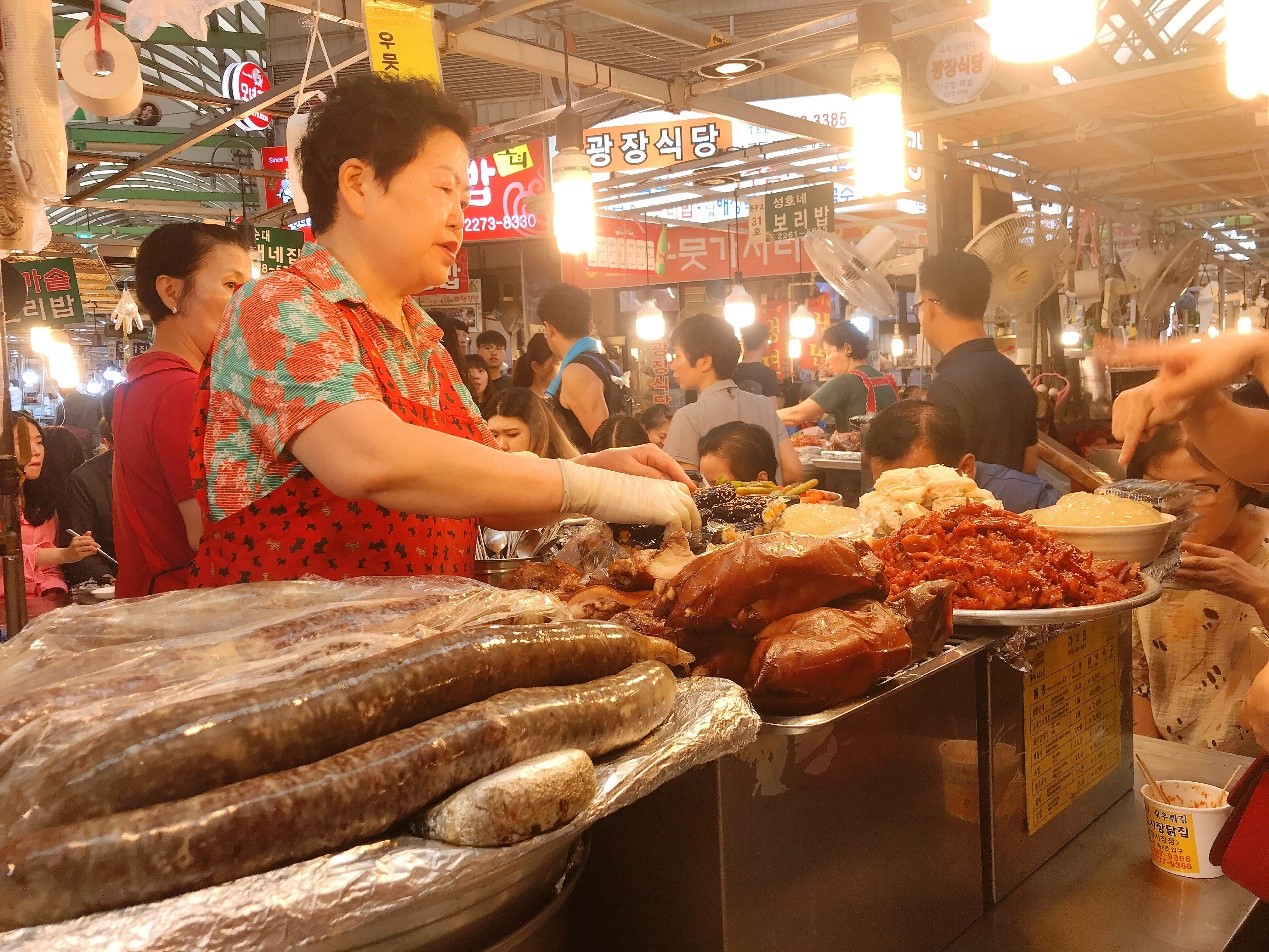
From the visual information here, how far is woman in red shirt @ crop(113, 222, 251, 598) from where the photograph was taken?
2814mm

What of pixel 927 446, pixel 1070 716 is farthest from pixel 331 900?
pixel 927 446

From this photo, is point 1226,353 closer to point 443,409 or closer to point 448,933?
point 443,409

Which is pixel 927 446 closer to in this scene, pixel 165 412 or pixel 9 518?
pixel 165 412

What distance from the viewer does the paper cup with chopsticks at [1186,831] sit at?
1982 millimetres

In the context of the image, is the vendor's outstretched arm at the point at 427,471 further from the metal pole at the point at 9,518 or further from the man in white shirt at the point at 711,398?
the man in white shirt at the point at 711,398

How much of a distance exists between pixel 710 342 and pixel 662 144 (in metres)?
4.58

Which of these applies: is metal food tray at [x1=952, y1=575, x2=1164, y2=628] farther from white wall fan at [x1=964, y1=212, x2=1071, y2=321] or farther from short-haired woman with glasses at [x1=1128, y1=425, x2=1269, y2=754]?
white wall fan at [x1=964, y1=212, x2=1071, y2=321]

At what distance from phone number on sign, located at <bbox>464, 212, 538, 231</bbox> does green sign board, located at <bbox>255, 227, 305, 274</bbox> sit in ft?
6.28

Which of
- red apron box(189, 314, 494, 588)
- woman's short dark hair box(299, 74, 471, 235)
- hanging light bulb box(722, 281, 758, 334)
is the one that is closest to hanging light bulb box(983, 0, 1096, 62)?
woman's short dark hair box(299, 74, 471, 235)

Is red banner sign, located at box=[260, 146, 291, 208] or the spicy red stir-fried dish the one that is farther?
red banner sign, located at box=[260, 146, 291, 208]

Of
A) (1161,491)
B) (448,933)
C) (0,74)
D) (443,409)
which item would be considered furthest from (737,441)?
(448,933)

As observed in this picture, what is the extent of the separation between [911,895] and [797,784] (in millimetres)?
461

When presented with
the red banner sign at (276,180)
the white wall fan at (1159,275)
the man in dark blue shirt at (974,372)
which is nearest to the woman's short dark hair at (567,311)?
the man in dark blue shirt at (974,372)

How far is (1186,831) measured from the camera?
6.61 ft
